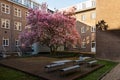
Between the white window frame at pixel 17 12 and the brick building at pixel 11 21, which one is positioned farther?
the white window frame at pixel 17 12

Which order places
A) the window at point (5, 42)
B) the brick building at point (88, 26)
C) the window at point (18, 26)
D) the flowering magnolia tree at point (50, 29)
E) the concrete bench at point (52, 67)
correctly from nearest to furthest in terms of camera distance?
the concrete bench at point (52, 67) → the flowering magnolia tree at point (50, 29) → the window at point (5, 42) → the window at point (18, 26) → the brick building at point (88, 26)

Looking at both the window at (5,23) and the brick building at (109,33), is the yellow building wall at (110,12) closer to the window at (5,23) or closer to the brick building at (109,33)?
the brick building at (109,33)

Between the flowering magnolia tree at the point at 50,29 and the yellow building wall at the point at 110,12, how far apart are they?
3965mm

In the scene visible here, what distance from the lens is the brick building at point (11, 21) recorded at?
2956 cm

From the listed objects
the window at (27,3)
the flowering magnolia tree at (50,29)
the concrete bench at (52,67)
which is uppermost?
the window at (27,3)

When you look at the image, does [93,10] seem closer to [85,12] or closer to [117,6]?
[85,12]

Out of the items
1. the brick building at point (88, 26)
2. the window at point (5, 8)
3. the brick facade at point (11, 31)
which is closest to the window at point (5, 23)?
the brick facade at point (11, 31)

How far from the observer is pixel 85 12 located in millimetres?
37188

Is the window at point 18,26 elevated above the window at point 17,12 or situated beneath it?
situated beneath

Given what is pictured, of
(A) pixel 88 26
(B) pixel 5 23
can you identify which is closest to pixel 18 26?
(B) pixel 5 23

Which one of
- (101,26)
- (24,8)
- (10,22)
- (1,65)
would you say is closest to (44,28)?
(101,26)

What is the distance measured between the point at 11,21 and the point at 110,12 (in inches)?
732

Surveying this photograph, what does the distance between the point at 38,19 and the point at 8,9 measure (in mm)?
11987

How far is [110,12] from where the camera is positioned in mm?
18859
